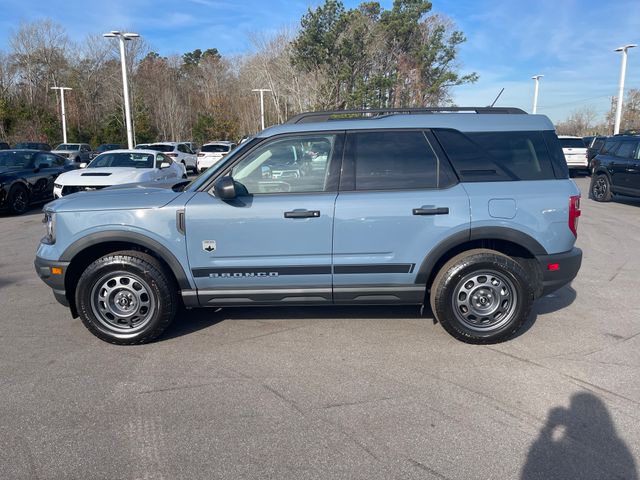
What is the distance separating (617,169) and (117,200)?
1309 cm

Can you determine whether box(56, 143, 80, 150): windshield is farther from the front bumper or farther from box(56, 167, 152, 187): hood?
the front bumper

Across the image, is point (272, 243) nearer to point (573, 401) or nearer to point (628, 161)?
point (573, 401)

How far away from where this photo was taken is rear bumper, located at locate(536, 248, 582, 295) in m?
4.28

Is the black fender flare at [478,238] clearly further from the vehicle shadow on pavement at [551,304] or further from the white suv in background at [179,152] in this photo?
the white suv in background at [179,152]

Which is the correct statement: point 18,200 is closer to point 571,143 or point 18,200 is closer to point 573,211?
point 573,211

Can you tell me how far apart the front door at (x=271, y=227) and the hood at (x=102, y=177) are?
7.46m

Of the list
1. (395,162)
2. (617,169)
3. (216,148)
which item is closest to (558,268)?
(395,162)

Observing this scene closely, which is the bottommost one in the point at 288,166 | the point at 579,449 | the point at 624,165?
the point at 579,449

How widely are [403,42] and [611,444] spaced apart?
3964cm

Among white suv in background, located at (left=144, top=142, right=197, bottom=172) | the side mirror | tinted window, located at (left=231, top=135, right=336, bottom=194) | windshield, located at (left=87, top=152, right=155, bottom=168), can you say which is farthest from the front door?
white suv in background, located at (left=144, top=142, right=197, bottom=172)

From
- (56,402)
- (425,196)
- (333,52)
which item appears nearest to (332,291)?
(425,196)

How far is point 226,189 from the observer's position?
397 centimetres

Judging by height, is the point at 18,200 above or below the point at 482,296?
above

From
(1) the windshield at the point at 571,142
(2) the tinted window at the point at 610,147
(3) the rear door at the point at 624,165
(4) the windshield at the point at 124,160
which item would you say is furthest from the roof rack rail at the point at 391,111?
(1) the windshield at the point at 571,142
